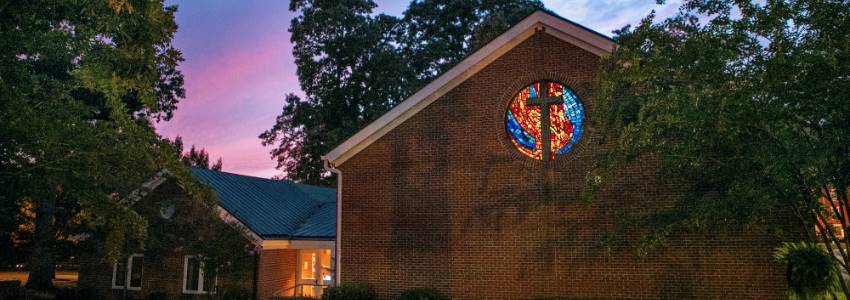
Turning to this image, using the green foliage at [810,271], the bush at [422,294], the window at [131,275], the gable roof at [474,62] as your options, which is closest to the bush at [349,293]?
the bush at [422,294]

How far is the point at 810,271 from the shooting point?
11336 mm

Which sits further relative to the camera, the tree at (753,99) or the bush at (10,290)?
the bush at (10,290)

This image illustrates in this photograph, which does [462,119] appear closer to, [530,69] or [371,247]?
[530,69]

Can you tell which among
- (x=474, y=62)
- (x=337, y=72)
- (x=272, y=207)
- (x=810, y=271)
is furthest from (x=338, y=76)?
(x=810, y=271)

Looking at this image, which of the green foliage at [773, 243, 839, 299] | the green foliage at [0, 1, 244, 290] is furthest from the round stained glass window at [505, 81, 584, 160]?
the green foliage at [0, 1, 244, 290]

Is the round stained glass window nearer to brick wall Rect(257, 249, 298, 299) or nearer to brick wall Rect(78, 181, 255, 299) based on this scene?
brick wall Rect(78, 181, 255, 299)

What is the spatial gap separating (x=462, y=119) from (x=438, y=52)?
81.6ft

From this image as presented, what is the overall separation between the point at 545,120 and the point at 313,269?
1252 centimetres

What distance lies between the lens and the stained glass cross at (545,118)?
14.8 metres

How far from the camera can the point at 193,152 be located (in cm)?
6712

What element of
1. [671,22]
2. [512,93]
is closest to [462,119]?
[512,93]

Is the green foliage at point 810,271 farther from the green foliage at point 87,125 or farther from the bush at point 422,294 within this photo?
the green foliage at point 87,125

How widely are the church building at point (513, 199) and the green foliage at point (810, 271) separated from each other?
0.83 metres

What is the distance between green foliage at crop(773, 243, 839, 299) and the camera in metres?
11.3
